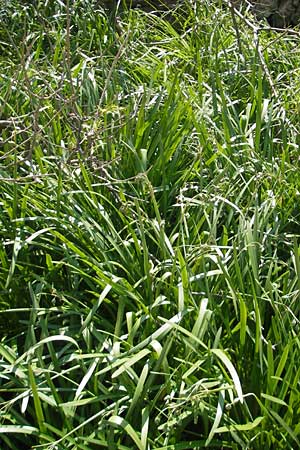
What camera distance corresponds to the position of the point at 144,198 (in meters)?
2.94

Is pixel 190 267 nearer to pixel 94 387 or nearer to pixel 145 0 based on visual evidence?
pixel 94 387

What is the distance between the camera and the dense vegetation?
2137 millimetres

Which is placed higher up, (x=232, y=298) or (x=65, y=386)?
(x=232, y=298)

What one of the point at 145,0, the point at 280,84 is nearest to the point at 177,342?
the point at 280,84

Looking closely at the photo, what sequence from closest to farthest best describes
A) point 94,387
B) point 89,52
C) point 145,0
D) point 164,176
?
point 94,387 < point 164,176 < point 89,52 < point 145,0

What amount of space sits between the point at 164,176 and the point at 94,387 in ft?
3.25

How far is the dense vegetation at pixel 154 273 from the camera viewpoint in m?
2.14

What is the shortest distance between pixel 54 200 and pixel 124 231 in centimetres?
26

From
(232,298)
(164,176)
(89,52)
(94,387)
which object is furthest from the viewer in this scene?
(89,52)

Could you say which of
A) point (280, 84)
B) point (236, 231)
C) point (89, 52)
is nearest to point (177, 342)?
point (236, 231)

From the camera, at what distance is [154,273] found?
2461mm

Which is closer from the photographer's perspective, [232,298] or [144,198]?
[232,298]

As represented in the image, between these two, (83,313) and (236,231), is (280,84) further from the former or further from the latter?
(83,313)

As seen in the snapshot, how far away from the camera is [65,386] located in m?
2.29
